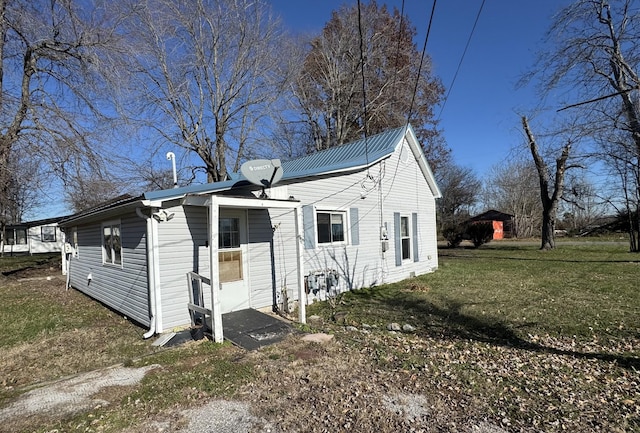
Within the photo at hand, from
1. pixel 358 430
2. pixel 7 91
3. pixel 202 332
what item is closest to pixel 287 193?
pixel 202 332

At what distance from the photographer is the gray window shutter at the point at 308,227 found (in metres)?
8.31

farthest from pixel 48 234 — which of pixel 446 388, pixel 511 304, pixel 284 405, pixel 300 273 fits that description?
pixel 446 388

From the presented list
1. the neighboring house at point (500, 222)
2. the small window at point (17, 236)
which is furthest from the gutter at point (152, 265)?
the small window at point (17, 236)

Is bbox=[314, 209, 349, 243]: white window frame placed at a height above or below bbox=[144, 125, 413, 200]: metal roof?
below

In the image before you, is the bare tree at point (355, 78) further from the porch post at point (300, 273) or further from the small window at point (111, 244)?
the small window at point (111, 244)

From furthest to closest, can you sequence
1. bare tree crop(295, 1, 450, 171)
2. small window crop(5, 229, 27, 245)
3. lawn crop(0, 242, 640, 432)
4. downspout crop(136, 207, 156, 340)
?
small window crop(5, 229, 27, 245) < bare tree crop(295, 1, 450, 171) < downspout crop(136, 207, 156, 340) < lawn crop(0, 242, 640, 432)

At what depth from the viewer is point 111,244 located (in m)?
7.95

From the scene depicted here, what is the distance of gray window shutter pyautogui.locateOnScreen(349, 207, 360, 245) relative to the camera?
9516 mm

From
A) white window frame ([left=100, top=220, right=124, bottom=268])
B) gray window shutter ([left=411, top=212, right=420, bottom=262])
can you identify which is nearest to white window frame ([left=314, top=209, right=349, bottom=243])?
gray window shutter ([left=411, top=212, right=420, bottom=262])

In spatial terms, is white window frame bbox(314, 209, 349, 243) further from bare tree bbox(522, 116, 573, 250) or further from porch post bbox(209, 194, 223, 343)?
bare tree bbox(522, 116, 573, 250)

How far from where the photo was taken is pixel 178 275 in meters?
6.20

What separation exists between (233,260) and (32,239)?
34.6m

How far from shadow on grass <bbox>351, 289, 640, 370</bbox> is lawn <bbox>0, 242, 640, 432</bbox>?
32 millimetres

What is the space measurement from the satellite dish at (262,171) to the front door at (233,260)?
1.09 metres
